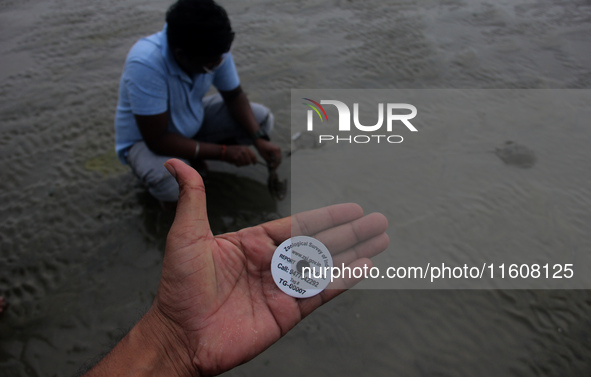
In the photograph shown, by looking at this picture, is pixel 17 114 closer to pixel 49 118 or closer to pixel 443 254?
pixel 49 118

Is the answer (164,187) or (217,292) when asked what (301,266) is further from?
(164,187)

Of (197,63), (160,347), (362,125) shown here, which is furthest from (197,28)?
(362,125)

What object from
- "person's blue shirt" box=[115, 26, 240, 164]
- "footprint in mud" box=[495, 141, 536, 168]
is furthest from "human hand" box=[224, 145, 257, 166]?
"footprint in mud" box=[495, 141, 536, 168]

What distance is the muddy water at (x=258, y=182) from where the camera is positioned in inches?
101

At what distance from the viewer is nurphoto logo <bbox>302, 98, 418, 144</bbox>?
4152 millimetres

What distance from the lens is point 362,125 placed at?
431 centimetres

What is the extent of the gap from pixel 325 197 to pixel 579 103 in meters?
3.18

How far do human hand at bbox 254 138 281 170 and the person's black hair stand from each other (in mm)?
1001

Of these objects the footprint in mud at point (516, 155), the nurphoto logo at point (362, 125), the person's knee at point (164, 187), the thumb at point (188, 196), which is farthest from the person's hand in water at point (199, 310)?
the footprint in mud at point (516, 155)

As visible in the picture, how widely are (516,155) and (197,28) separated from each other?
3.10 meters

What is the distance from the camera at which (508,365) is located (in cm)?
245

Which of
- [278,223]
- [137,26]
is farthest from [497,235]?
[137,26]

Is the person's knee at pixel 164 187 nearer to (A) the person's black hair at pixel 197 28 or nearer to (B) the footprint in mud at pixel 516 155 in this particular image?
(A) the person's black hair at pixel 197 28

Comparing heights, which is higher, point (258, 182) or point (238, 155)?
point (238, 155)
